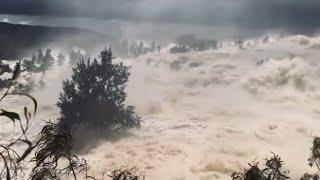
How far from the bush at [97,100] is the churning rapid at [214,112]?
13.3 ft

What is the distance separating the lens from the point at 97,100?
97.5m

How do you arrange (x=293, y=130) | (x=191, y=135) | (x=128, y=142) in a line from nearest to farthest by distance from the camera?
(x=128, y=142)
(x=191, y=135)
(x=293, y=130)

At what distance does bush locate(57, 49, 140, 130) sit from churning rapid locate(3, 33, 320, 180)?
160 inches

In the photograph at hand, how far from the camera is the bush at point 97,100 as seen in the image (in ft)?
315

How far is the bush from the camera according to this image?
95.9 meters

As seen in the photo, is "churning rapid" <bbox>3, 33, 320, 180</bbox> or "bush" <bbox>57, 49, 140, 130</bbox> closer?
"churning rapid" <bbox>3, 33, 320, 180</bbox>

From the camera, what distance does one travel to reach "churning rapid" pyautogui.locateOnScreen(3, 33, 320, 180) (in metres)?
84.3

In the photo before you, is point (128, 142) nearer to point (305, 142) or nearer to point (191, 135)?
point (191, 135)

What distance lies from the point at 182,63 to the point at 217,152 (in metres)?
97.7

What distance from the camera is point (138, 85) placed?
144250 mm

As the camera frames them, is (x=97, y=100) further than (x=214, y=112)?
No

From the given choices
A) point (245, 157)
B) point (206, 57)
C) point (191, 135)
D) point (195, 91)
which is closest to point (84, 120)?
point (191, 135)

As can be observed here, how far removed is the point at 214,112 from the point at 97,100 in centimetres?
3671

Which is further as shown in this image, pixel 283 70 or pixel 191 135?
pixel 283 70
